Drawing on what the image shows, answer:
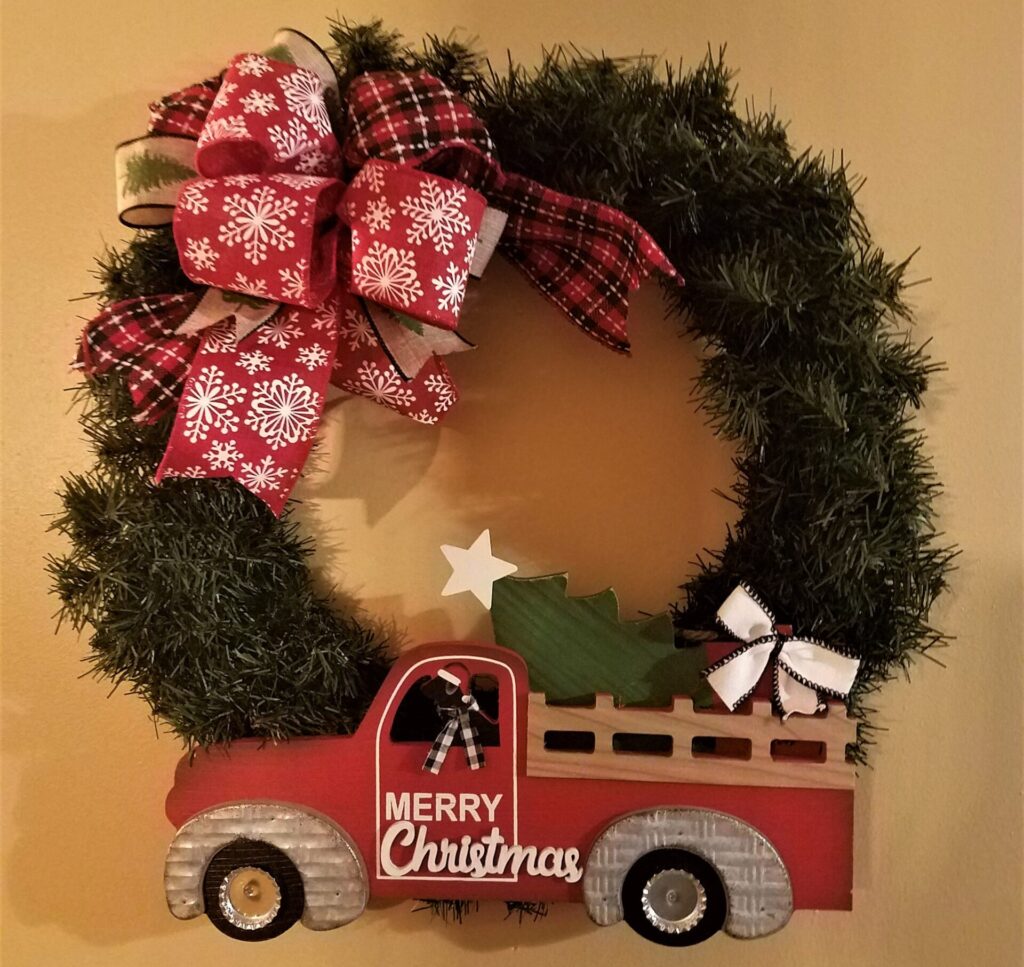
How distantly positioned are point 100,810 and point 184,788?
0.60 ft

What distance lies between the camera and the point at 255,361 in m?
0.63

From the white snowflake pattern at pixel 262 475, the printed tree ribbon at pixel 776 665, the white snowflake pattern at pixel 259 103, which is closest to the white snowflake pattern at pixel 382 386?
the white snowflake pattern at pixel 262 475

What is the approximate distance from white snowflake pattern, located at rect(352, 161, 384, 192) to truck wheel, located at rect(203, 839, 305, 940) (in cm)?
55

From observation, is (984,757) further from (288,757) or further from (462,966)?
(288,757)

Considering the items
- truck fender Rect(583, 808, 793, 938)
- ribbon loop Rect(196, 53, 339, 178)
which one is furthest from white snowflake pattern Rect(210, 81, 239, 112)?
truck fender Rect(583, 808, 793, 938)

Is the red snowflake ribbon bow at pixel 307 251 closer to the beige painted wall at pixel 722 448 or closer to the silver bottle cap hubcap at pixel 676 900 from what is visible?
the beige painted wall at pixel 722 448

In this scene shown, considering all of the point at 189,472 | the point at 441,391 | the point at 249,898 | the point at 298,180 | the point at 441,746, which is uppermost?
the point at 298,180

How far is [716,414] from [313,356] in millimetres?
353

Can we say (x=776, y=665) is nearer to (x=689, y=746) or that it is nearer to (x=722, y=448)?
(x=689, y=746)

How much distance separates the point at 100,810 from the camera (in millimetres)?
803

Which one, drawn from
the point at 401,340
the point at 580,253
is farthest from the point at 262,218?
the point at 580,253

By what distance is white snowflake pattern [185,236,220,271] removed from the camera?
60cm

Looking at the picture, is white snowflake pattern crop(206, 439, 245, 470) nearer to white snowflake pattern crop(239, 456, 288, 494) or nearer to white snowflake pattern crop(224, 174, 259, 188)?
white snowflake pattern crop(239, 456, 288, 494)

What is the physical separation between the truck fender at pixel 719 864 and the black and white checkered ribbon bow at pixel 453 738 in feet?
0.44
